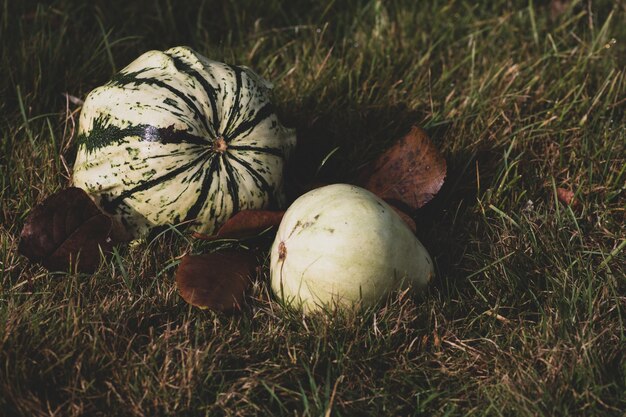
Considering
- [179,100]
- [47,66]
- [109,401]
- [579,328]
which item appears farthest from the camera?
[47,66]

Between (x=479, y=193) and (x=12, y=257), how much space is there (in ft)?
6.32

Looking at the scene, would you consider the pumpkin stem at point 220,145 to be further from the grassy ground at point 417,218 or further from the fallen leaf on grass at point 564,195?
the fallen leaf on grass at point 564,195

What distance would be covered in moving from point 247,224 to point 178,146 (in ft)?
1.26

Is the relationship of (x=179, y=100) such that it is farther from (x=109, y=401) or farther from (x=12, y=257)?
(x=109, y=401)

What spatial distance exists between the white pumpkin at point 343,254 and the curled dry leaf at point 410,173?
404 millimetres

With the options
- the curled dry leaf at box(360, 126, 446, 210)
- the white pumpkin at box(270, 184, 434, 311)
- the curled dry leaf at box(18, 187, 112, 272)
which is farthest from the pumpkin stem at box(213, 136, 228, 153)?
the curled dry leaf at box(360, 126, 446, 210)

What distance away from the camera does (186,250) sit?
3012 mm

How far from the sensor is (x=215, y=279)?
282 centimetres

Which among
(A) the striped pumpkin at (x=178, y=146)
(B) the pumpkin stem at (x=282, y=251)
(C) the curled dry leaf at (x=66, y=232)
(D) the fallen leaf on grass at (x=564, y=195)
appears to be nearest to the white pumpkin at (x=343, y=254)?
(B) the pumpkin stem at (x=282, y=251)

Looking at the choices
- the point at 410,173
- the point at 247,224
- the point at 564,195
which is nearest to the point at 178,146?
the point at 247,224

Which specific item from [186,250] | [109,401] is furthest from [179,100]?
[109,401]

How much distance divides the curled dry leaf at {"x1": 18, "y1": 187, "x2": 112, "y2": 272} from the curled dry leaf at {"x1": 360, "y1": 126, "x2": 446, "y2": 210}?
111 cm

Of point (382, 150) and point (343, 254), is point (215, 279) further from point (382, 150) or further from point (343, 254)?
point (382, 150)

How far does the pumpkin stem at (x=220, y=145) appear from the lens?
288 centimetres
